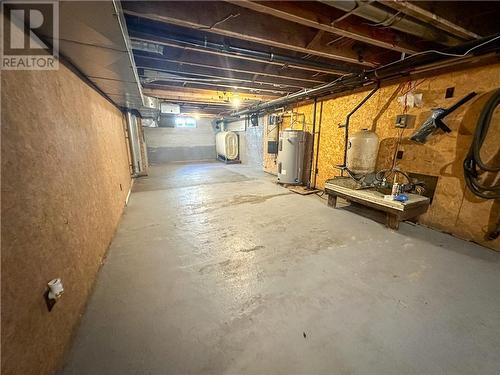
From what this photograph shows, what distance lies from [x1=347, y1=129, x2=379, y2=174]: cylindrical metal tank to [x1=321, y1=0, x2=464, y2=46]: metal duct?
1197 mm

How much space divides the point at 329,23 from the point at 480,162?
212 cm

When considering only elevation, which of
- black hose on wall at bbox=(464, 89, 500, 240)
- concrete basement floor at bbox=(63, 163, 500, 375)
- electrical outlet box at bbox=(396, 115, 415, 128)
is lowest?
concrete basement floor at bbox=(63, 163, 500, 375)

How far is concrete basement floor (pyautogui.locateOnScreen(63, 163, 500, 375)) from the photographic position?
1124mm

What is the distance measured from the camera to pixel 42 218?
3.57 ft

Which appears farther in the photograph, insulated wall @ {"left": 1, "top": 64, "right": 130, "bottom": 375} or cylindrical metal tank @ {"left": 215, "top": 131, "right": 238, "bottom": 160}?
cylindrical metal tank @ {"left": 215, "top": 131, "right": 238, "bottom": 160}

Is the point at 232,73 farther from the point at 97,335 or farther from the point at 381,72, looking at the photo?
the point at 97,335

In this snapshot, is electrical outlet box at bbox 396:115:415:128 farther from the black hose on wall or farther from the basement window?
the basement window

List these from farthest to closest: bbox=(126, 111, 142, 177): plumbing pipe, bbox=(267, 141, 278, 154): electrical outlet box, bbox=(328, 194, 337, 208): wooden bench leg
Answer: bbox=(267, 141, 278, 154): electrical outlet box
bbox=(126, 111, 142, 177): plumbing pipe
bbox=(328, 194, 337, 208): wooden bench leg

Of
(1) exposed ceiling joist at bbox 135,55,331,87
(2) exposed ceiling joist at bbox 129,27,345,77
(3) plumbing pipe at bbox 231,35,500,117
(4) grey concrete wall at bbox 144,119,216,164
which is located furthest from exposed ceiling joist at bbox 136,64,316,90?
(4) grey concrete wall at bbox 144,119,216,164

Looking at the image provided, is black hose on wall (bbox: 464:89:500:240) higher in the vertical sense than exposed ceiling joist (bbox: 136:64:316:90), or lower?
lower

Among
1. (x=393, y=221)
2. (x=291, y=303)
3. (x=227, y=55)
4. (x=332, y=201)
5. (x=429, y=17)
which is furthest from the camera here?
(x=332, y=201)

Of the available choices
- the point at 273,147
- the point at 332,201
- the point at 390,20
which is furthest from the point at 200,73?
the point at 273,147

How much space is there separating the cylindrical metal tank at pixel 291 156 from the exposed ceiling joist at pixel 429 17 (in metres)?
2.74

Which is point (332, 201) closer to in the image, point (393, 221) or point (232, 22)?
point (393, 221)
